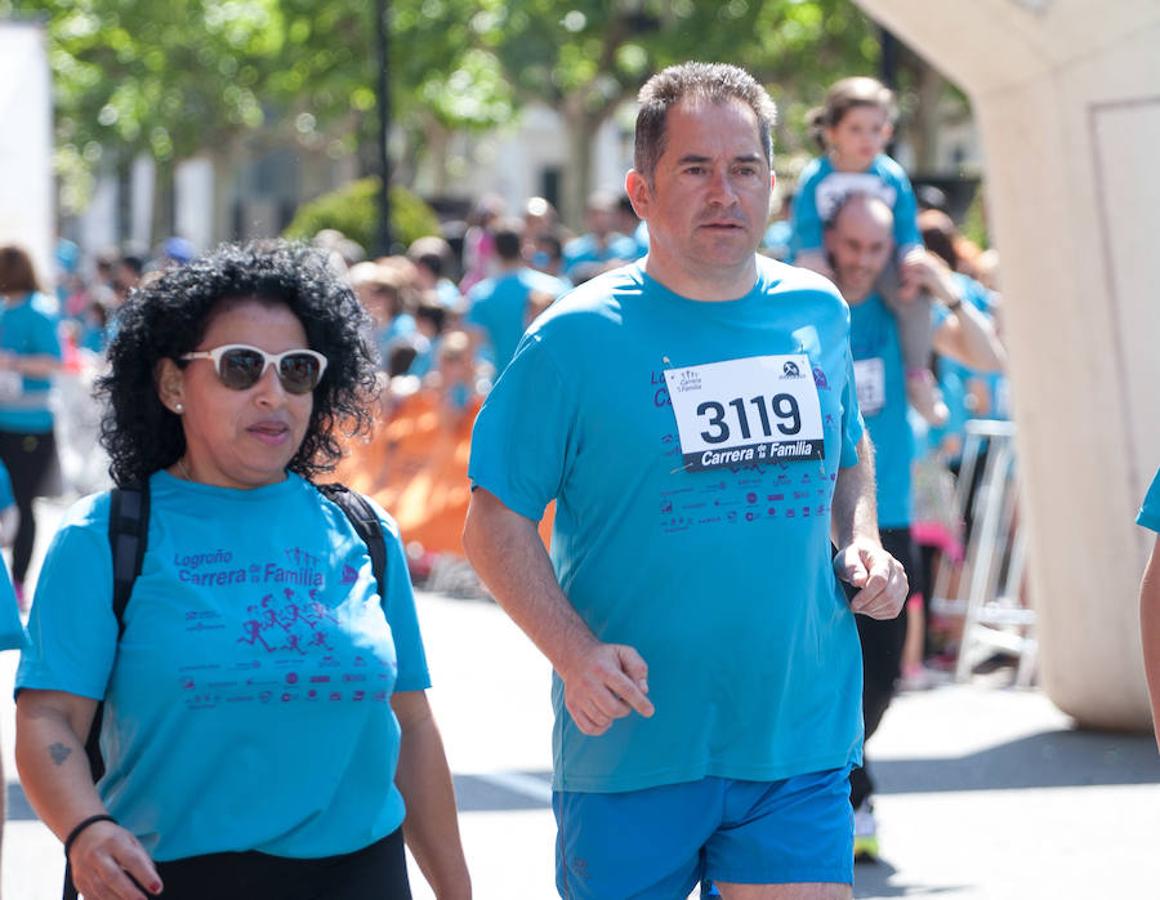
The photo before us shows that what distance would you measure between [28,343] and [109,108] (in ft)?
118

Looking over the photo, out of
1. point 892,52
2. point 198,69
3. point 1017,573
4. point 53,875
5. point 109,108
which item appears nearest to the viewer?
point 53,875

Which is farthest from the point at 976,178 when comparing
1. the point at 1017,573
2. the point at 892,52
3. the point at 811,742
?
the point at 811,742

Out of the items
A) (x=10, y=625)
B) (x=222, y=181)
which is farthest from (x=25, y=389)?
(x=222, y=181)

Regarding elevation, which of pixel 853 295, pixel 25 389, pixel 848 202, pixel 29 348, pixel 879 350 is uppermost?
pixel 29 348

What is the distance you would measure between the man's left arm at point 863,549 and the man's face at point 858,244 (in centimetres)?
238

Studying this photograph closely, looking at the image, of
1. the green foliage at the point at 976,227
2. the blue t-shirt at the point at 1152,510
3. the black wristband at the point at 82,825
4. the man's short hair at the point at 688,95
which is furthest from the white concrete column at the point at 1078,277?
the green foliage at the point at 976,227

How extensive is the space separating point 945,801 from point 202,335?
4664 mm

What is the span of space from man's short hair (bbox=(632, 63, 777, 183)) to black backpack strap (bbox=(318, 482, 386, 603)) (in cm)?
77

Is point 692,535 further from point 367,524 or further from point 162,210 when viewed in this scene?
point 162,210

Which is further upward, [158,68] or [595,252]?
[158,68]

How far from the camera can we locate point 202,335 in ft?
12.5

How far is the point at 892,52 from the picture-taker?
15.5 meters

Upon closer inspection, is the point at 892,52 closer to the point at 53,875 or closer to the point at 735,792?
the point at 53,875

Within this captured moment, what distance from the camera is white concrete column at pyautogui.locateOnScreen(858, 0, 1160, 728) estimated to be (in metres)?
8.48
